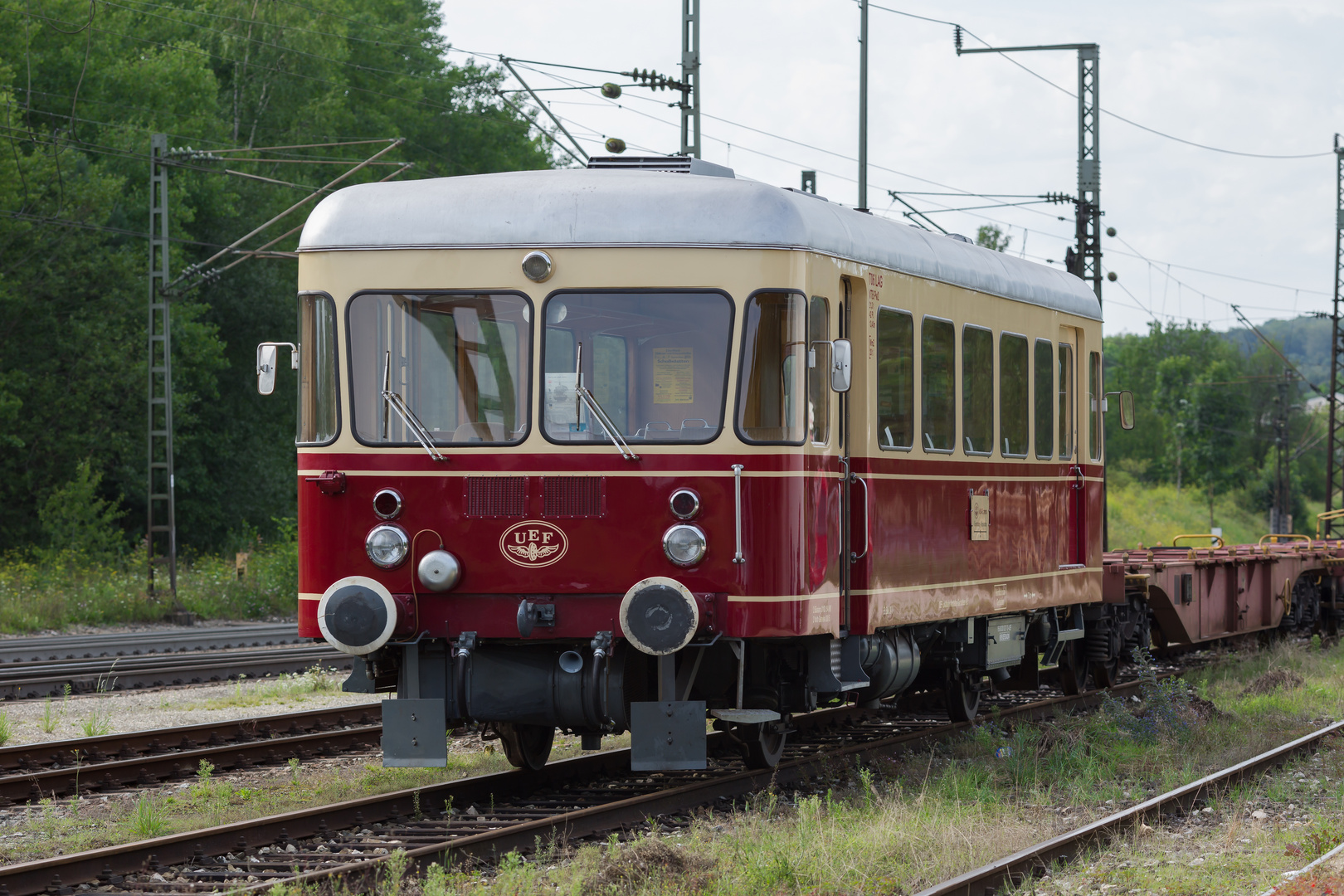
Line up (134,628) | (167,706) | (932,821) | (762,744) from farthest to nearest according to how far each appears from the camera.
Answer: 1. (134,628)
2. (167,706)
3. (762,744)
4. (932,821)

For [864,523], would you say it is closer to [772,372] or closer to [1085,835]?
[772,372]

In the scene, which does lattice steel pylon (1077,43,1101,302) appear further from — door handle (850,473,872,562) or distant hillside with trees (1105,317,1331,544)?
distant hillside with trees (1105,317,1331,544)

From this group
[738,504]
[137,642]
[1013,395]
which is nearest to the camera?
[738,504]

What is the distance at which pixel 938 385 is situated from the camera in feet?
35.3

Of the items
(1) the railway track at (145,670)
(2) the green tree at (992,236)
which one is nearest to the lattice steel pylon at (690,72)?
(1) the railway track at (145,670)

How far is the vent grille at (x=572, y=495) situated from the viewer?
28.8 ft

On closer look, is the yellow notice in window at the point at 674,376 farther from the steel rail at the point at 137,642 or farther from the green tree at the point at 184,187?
the green tree at the point at 184,187

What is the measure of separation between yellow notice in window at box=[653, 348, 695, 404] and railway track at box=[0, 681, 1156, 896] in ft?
7.20

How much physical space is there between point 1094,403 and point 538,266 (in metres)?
6.98

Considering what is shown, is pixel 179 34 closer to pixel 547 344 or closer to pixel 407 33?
pixel 407 33

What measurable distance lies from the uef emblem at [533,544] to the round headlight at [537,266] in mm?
1301

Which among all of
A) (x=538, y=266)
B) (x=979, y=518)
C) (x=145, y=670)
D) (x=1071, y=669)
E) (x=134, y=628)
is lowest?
(x=134, y=628)

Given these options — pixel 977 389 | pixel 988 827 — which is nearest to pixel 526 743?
pixel 988 827

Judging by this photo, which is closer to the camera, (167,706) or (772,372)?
(772,372)
